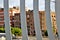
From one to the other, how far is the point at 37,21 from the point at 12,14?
123 ft

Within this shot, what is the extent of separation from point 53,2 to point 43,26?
28488 millimetres

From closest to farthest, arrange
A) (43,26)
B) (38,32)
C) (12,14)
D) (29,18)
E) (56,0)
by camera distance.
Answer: (56,0)
(38,32)
(43,26)
(29,18)
(12,14)

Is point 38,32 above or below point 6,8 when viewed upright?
below

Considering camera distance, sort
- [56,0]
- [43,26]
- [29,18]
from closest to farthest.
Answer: [56,0], [43,26], [29,18]

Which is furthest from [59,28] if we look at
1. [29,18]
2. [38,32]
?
[29,18]

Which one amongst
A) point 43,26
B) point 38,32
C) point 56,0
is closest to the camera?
point 56,0

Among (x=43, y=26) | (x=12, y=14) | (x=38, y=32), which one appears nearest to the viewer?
(x=38, y=32)

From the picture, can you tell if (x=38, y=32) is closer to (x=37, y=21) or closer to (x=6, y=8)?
(x=37, y=21)

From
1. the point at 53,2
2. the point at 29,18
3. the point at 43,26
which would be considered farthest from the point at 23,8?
the point at 29,18

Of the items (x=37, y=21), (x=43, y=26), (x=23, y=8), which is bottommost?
(x=43, y=26)

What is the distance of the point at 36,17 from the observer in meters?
11.6

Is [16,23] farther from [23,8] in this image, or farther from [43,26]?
[23,8]

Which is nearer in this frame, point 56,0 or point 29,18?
point 56,0

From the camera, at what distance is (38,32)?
11.6m
